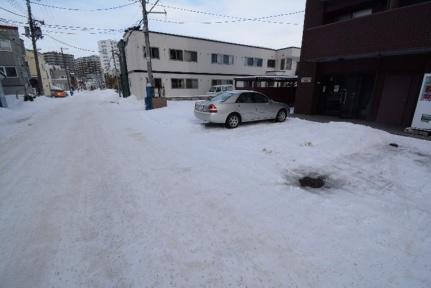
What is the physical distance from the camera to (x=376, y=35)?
8.70 meters

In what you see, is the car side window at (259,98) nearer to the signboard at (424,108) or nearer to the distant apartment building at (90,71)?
the signboard at (424,108)

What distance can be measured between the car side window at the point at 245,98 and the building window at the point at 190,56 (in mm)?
18557

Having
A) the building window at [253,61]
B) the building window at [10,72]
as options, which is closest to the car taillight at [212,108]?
the building window at [253,61]

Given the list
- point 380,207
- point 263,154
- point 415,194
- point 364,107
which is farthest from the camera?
point 364,107

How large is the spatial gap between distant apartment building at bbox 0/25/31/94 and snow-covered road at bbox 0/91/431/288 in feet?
A: 104

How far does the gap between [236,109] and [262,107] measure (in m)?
1.49

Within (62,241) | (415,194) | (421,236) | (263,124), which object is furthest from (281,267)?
(263,124)

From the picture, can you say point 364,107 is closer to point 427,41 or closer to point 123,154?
point 427,41

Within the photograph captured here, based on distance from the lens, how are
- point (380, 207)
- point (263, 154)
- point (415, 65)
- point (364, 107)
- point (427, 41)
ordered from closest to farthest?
point (380, 207)
point (263, 154)
point (427, 41)
point (415, 65)
point (364, 107)

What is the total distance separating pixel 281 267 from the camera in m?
2.36

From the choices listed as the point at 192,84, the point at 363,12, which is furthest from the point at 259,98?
the point at 192,84

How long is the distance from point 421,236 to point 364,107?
10.3 m

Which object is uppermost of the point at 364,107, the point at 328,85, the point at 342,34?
the point at 342,34

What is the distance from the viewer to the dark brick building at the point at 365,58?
26.6ft
